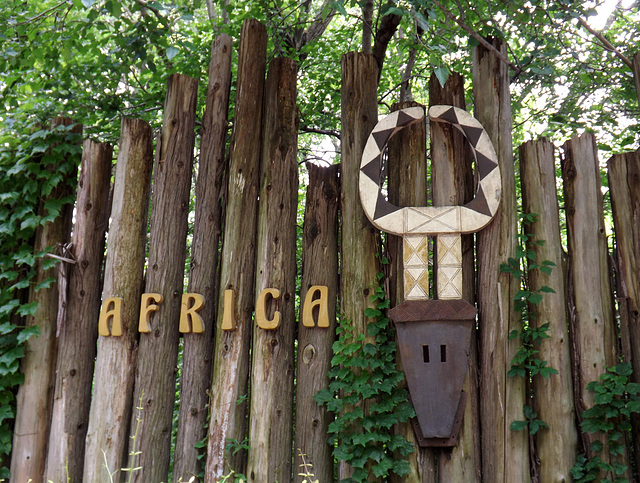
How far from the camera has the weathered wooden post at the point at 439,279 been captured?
369 centimetres

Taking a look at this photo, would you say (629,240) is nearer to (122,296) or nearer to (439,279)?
(439,279)

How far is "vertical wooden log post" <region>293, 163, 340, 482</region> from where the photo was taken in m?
3.88

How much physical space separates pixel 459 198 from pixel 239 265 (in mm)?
1616

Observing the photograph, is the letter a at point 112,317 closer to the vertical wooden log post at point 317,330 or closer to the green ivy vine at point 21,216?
the green ivy vine at point 21,216

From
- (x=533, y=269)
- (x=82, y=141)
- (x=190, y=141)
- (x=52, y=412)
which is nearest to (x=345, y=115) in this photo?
(x=190, y=141)

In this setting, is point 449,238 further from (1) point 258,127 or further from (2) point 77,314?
(2) point 77,314

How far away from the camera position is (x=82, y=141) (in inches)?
192

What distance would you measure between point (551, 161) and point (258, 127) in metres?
2.13

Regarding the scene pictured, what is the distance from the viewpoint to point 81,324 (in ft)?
14.5

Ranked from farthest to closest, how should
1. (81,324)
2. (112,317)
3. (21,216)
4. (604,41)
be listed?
(21,216)
(81,324)
(112,317)
(604,41)

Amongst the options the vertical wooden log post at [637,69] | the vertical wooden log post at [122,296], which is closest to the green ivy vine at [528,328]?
the vertical wooden log post at [637,69]

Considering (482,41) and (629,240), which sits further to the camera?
(482,41)

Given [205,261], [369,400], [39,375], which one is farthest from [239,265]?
[39,375]

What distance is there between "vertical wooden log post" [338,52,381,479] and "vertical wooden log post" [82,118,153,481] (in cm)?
155
